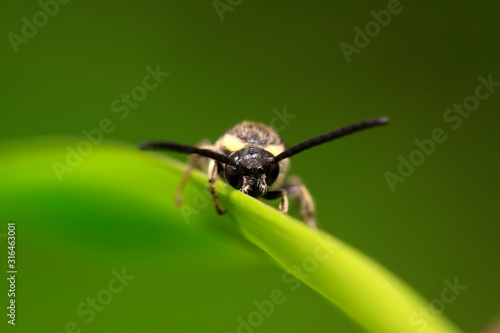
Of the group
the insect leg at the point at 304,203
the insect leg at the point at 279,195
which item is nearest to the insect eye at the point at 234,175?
the insect leg at the point at 279,195

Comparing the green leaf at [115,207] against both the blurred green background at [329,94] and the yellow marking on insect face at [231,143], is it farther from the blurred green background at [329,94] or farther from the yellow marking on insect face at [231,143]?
the blurred green background at [329,94]

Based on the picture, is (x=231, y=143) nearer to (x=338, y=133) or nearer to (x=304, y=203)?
(x=304, y=203)

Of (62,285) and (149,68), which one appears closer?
(62,285)

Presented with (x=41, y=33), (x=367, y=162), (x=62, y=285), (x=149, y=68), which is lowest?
(x=62, y=285)

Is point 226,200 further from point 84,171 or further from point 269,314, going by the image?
point 269,314

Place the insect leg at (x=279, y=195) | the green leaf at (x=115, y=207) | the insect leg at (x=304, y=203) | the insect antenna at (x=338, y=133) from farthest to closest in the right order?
the insect leg at (x=304, y=203)
the insect leg at (x=279, y=195)
the insect antenna at (x=338, y=133)
the green leaf at (x=115, y=207)

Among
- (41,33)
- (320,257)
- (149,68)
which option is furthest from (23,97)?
(320,257)
